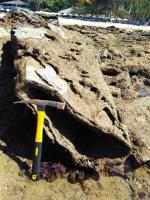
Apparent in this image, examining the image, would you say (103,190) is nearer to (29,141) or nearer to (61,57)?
(29,141)

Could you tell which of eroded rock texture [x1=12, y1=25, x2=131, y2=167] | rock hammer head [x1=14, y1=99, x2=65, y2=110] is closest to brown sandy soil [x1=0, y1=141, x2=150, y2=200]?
eroded rock texture [x1=12, y1=25, x2=131, y2=167]

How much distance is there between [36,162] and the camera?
6980mm

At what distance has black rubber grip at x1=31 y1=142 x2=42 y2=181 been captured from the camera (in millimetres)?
6934

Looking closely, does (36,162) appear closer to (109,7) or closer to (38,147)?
(38,147)

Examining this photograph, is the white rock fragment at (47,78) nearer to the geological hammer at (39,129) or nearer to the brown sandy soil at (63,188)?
the geological hammer at (39,129)

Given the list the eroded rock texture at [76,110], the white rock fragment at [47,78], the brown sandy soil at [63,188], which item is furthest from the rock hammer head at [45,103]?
the brown sandy soil at [63,188]

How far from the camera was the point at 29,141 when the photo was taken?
26.7 ft

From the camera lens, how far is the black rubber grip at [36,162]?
693 cm

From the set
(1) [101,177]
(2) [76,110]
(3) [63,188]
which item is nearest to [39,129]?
(2) [76,110]

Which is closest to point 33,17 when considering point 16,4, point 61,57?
point 61,57

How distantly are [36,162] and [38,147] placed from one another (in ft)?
0.90

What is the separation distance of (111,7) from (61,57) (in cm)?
6790

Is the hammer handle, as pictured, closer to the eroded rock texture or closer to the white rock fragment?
the eroded rock texture

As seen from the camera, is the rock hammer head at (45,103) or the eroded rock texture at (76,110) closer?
the rock hammer head at (45,103)
